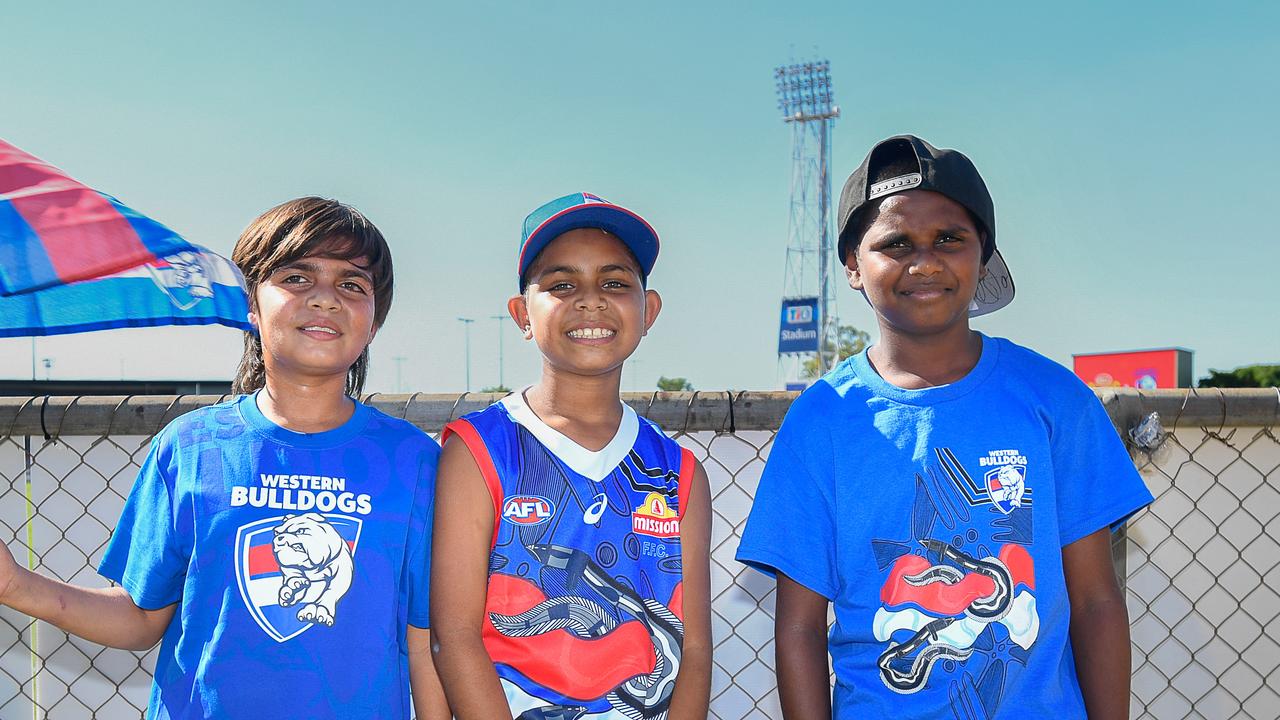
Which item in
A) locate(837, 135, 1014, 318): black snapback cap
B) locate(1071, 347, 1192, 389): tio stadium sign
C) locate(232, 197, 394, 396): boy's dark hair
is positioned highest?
locate(837, 135, 1014, 318): black snapback cap

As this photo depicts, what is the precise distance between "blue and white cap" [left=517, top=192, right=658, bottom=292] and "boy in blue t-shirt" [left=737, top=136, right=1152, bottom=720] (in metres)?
0.52

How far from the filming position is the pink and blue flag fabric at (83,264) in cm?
152

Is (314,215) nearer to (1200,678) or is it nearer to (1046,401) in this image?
(1046,401)

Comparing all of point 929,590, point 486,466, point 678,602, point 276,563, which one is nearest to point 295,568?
point 276,563

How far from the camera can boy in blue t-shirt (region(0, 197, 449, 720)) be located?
5.64 feet

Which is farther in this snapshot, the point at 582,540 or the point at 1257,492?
the point at 1257,492

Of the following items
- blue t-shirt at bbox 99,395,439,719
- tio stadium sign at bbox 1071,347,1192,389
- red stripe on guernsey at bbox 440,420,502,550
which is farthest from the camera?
tio stadium sign at bbox 1071,347,1192,389

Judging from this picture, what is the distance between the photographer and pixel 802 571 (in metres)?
1.85

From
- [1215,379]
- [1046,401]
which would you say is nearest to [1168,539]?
[1046,401]

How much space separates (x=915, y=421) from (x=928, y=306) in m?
0.25

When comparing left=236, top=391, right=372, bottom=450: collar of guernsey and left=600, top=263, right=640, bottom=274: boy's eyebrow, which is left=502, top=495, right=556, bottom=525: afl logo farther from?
left=600, top=263, right=640, bottom=274: boy's eyebrow

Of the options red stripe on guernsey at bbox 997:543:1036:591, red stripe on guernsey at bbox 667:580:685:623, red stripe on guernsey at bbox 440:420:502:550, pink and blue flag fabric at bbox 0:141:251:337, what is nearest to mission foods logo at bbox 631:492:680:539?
red stripe on guernsey at bbox 667:580:685:623

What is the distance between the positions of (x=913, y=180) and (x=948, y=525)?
75cm

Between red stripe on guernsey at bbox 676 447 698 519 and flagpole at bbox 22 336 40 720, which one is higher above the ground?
red stripe on guernsey at bbox 676 447 698 519
